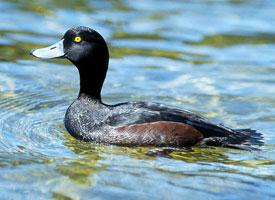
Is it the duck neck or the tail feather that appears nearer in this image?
the tail feather

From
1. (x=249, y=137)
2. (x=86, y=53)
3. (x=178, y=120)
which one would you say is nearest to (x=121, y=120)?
(x=178, y=120)

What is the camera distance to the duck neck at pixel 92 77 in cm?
905

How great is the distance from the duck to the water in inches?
5.5

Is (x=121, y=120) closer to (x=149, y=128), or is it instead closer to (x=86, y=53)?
(x=149, y=128)

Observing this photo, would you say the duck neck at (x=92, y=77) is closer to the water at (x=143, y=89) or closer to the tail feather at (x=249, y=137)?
the water at (x=143, y=89)

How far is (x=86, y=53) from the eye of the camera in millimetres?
8945

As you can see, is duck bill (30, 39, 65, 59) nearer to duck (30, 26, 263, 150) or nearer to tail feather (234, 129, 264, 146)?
duck (30, 26, 263, 150)

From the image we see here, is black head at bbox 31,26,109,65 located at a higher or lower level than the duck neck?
higher

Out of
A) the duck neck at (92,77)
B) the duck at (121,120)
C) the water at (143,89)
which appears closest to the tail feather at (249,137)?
the duck at (121,120)

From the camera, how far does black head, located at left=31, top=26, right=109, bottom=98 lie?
29.2 feet

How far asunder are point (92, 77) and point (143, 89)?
172cm

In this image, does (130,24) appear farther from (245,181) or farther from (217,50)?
(245,181)

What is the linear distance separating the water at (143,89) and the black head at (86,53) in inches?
25.1

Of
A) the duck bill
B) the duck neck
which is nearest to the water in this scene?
the duck neck
